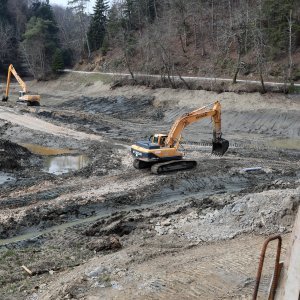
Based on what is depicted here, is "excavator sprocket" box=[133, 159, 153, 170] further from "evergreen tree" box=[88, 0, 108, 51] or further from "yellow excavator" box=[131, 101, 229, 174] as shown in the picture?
"evergreen tree" box=[88, 0, 108, 51]

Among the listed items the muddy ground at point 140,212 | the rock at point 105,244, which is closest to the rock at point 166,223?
the muddy ground at point 140,212

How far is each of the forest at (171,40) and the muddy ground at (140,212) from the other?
1206cm

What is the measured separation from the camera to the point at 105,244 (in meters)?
12.2

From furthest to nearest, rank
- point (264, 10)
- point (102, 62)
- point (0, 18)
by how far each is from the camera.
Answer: point (0, 18) → point (102, 62) → point (264, 10)

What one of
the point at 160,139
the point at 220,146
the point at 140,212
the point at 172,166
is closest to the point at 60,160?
the point at 160,139

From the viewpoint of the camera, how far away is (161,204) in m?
16.9

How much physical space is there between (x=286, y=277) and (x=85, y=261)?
6964 mm

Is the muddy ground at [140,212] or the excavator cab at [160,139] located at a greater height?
the excavator cab at [160,139]

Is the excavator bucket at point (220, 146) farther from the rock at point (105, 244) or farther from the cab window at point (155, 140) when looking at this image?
the rock at point (105, 244)

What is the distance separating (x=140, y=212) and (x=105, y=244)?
Answer: 3273 millimetres

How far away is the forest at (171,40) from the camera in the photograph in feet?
143

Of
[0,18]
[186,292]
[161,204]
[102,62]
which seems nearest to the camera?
[186,292]

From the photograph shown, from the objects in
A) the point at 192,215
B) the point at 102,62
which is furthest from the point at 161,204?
the point at 102,62

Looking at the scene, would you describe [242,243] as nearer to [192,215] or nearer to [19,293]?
[192,215]
